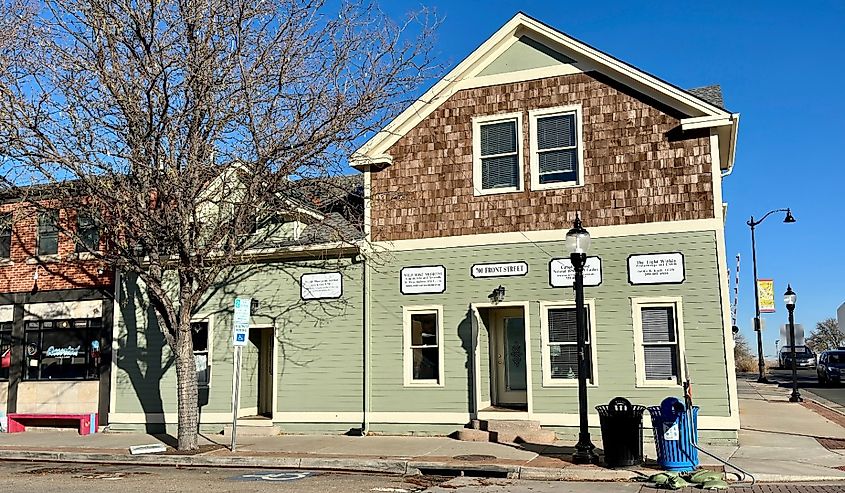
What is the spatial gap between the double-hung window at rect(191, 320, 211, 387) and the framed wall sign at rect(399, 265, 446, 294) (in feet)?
15.8

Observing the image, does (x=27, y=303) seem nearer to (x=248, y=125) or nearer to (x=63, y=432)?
(x=63, y=432)

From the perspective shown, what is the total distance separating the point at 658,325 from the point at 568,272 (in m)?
1.94

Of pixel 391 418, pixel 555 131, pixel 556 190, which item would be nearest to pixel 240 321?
pixel 391 418

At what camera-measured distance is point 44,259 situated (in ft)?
65.8

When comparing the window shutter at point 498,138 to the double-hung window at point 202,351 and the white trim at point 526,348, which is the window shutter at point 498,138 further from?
the double-hung window at point 202,351

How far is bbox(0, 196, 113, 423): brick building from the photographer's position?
62.7 ft

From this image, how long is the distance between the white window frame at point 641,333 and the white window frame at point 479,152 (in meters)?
3.30

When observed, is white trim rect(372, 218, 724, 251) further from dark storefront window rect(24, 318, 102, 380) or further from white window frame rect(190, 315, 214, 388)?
dark storefront window rect(24, 318, 102, 380)

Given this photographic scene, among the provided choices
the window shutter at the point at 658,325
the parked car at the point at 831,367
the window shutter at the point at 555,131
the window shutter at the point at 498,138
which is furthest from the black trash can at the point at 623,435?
the parked car at the point at 831,367

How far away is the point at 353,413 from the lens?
55.0 ft

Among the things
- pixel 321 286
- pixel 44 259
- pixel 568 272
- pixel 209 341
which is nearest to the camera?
pixel 568 272

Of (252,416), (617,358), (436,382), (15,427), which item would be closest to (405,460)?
(436,382)

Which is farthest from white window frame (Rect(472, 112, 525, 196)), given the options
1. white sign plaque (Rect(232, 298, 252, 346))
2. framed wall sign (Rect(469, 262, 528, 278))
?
white sign plaque (Rect(232, 298, 252, 346))

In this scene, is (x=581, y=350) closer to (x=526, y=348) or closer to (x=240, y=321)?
Result: (x=526, y=348)
